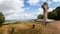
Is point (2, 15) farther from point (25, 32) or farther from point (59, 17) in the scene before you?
point (59, 17)

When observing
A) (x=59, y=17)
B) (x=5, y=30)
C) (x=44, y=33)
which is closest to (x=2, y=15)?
(x=5, y=30)

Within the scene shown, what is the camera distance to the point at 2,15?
47.6m

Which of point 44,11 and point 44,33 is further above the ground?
point 44,11

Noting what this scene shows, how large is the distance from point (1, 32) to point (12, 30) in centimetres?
272

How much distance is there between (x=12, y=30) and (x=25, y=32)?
3.41m

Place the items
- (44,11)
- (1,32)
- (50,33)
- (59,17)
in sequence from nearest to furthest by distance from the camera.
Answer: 1. (50,33)
2. (1,32)
3. (44,11)
4. (59,17)

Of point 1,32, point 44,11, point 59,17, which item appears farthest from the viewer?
point 59,17

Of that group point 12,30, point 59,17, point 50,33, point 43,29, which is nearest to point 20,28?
point 12,30

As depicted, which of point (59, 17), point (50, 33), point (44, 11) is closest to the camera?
point (50, 33)

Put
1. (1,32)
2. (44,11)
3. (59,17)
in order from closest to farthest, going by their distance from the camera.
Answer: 1. (1,32)
2. (44,11)
3. (59,17)

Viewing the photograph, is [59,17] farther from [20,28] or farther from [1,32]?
[1,32]

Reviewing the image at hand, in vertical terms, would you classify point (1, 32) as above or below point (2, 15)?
below

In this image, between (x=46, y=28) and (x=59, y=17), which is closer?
(x=46, y=28)

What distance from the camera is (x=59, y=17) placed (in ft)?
194
